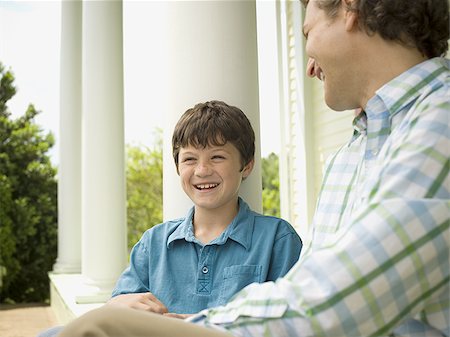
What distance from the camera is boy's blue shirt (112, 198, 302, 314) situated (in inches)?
107

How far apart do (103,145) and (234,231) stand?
434 cm

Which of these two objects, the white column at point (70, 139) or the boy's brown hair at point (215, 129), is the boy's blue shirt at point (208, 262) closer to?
the boy's brown hair at point (215, 129)

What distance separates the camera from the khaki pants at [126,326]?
1363mm

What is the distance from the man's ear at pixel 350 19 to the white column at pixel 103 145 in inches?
198

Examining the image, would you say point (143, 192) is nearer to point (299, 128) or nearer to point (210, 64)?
point (299, 128)

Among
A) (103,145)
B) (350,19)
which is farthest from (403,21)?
(103,145)

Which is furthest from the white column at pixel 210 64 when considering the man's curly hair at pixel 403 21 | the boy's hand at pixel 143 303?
the man's curly hair at pixel 403 21

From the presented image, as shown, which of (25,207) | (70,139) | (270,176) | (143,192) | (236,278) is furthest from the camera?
(143,192)

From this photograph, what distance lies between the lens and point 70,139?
33.0 ft

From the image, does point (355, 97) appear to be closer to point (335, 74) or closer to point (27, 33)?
point (335, 74)

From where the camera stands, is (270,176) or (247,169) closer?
(247,169)

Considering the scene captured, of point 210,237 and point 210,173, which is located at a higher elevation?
point 210,173

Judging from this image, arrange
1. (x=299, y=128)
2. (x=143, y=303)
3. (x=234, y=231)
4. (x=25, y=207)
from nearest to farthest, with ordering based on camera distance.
A: (x=143, y=303)
(x=234, y=231)
(x=299, y=128)
(x=25, y=207)

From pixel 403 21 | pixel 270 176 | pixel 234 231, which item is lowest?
pixel 234 231
